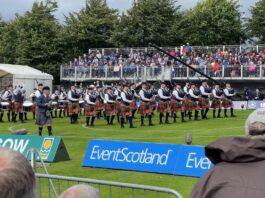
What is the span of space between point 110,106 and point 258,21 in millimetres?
34045

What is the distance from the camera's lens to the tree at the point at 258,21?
56450 mm

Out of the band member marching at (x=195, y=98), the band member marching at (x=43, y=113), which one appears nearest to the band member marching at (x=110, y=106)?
the band member marching at (x=195, y=98)

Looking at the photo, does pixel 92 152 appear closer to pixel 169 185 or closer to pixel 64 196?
pixel 169 185

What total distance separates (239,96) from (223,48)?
5.50 metres

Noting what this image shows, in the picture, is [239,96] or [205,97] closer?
[205,97]

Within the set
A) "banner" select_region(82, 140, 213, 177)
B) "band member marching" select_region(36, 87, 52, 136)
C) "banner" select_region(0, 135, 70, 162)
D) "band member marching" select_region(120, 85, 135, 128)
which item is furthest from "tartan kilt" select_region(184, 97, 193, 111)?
"banner" select_region(82, 140, 213, 177)

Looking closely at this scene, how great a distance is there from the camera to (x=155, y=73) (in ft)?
134

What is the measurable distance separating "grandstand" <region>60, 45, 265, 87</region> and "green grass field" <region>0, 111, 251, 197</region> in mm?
11116

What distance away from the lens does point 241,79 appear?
3797 centimetres

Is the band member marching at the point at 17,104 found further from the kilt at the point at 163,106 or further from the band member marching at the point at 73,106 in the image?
the kilt at the point at 163,106

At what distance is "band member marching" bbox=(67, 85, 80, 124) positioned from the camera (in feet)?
88.9

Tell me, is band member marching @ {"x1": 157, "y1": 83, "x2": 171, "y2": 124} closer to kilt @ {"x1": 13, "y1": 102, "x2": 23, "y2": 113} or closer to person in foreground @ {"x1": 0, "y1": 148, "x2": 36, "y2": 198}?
kilt @ {"x1": 13, "y1": 102, "x2": 23, "y2": 113}

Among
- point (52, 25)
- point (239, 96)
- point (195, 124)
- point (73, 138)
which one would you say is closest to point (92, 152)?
point (73, 138)

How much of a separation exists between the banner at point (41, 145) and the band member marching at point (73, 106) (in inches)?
533
